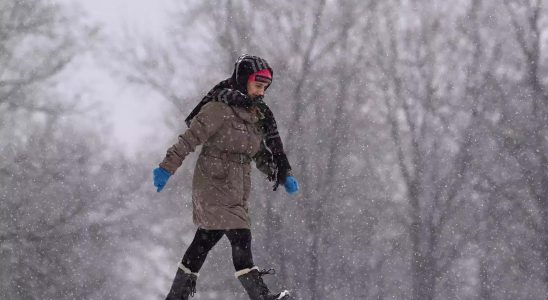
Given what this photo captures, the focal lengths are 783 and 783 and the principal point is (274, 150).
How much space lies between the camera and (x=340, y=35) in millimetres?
19406

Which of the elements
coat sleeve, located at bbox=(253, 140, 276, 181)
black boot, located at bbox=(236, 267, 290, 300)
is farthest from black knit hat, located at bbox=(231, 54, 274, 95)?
black boot, located at bbox=(236, 267, 290, 300)

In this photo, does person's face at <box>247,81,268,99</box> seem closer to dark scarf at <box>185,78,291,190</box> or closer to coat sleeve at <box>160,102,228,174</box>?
dark scarf at <box>185,78,291,190</box>

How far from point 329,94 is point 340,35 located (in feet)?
5.38

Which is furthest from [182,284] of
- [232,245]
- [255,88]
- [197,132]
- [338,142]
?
[338,142]

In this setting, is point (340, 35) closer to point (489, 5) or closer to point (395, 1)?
point (395, 1)

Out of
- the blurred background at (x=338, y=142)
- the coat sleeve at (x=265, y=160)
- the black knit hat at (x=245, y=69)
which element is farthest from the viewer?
the blurred background at (x=338, y=142)

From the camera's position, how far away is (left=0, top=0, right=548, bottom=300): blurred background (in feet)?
58.9

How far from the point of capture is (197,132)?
4527 mm

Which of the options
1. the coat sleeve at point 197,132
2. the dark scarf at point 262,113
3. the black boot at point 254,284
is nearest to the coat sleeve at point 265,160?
the dark scarf at point 262,113

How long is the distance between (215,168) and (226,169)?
7cm

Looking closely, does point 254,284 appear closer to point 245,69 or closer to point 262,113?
point 262,113

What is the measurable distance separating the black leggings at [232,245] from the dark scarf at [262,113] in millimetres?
566

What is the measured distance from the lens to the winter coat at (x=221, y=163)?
15.0 ft

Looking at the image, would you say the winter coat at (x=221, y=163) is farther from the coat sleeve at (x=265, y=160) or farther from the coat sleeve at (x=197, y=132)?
the coat sleeve at (x=265, y=160)
